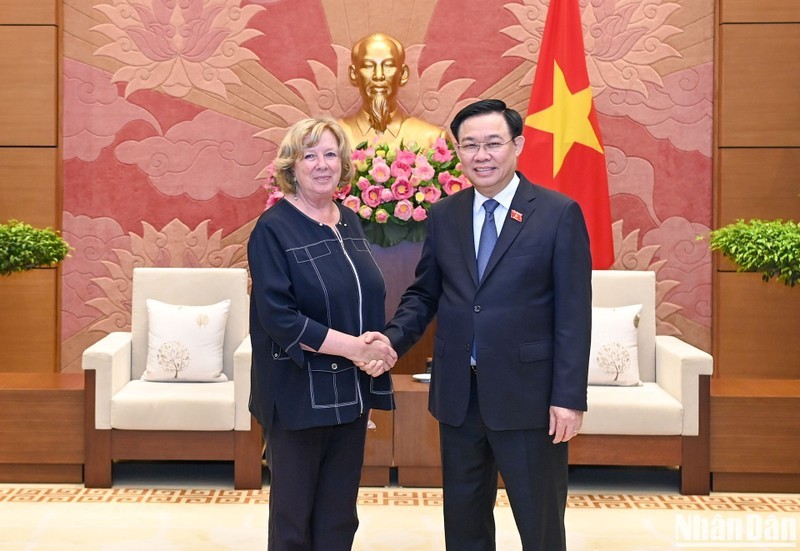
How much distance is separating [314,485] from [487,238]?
808 millimetres

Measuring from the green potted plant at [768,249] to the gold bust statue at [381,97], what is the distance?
175 centimetres

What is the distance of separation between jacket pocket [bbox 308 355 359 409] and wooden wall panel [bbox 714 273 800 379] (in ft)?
10.4

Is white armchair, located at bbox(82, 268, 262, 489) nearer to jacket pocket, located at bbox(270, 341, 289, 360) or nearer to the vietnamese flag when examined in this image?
jacket pocket, located at bbox(270, 341, 289, 360)

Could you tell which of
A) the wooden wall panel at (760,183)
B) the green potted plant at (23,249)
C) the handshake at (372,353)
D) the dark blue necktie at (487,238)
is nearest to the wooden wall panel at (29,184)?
the green potted plant at (23,249)

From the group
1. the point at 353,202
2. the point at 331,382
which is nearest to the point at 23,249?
the point at 353,202

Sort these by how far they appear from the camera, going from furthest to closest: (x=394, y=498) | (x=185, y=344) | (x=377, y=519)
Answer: (x=185, y=344) < (x=394, y=498) < (x=377, y=519)

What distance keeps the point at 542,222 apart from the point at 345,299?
0.55m

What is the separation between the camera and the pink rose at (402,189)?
13.3ft

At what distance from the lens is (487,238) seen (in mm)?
2352

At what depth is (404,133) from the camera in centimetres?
470

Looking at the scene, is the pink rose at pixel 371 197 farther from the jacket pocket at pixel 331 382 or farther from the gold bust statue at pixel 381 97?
the jacket pocket at pixel 331 382

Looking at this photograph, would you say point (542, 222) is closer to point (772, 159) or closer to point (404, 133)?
point (404, 133)

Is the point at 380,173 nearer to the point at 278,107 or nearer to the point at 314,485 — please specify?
the point at 278,107

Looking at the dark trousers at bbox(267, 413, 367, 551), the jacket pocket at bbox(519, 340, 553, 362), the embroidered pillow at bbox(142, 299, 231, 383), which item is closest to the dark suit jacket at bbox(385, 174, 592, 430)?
the jacket pocket at bbox(519, 340, 553, 362)
